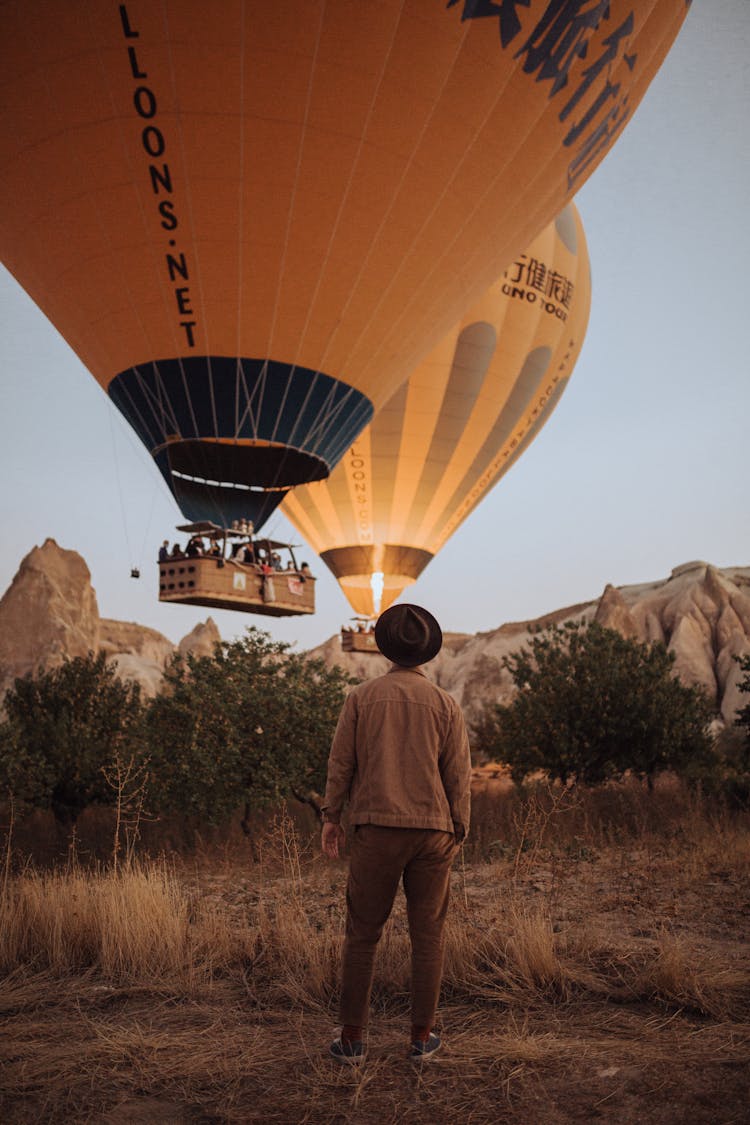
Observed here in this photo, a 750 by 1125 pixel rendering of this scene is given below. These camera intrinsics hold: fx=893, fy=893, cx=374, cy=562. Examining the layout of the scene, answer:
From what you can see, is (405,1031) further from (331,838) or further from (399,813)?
(399,813)

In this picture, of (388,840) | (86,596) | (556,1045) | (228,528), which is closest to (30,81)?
(228,528)

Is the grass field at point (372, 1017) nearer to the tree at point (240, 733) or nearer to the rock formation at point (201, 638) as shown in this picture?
the tree at point (240, 733)

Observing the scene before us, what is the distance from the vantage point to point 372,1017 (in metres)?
4.26

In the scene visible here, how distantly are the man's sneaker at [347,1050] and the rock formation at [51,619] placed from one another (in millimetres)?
50151

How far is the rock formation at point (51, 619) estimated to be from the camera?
5500cm

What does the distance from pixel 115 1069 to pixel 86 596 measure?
198ft

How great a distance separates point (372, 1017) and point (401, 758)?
4.53 feet

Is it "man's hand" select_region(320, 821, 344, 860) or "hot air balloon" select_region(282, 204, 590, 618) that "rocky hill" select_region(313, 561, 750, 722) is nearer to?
"hot air balloon" select_region(282, 204, 590, 618)

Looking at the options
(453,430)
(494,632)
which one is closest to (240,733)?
(453,430)

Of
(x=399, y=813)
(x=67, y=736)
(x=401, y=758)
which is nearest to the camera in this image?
(x=399, y=813)

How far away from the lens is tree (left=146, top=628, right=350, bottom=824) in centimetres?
1778

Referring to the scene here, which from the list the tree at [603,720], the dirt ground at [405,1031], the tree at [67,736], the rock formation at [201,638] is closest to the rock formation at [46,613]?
the rock formation at [201,638]

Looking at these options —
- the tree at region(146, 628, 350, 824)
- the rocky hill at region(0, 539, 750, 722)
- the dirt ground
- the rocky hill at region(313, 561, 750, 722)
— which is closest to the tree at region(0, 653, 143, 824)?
the tree at region(146, 628, 350, 824)

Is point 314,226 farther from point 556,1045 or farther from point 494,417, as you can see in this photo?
point 494,417
